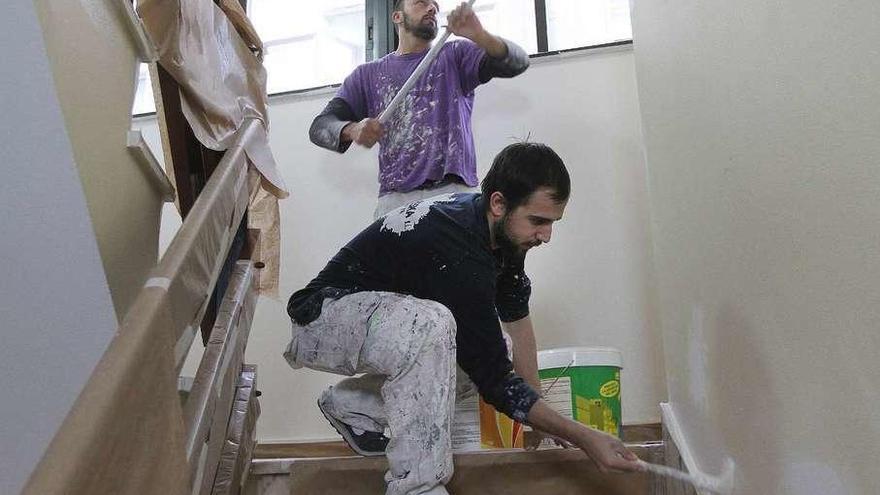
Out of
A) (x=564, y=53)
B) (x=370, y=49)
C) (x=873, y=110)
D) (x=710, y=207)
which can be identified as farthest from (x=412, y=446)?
(x=370, y=49)

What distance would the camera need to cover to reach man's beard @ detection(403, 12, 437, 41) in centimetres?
208

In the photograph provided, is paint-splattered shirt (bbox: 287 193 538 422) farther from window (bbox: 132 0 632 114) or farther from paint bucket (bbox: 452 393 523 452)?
window (bbox: 132 0 632 114)

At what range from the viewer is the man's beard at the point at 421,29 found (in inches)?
82.0

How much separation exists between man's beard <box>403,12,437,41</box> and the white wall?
36cm

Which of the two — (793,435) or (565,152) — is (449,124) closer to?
(565,152)

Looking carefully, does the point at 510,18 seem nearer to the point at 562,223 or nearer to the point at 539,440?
the point at 562,223

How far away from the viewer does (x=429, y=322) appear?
1303 mm

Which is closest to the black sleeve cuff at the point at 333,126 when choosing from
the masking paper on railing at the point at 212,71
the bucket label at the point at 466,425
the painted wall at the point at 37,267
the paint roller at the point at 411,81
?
the paint roller at the point at 411,81

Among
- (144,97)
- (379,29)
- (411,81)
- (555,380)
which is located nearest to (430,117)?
(411,81)

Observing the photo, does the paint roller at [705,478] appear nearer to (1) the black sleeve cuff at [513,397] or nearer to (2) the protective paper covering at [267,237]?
(1) the black sleeve cuff at [513,397]

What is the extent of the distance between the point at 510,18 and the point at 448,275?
4.73ft

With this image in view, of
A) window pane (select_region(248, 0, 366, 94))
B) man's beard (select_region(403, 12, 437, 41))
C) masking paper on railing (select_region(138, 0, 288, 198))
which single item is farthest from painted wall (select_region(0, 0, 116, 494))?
window pane (select_region(248, 0, 366, 94))

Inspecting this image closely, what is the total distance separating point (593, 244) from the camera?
7.32ft

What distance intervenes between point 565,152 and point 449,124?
0.47m
